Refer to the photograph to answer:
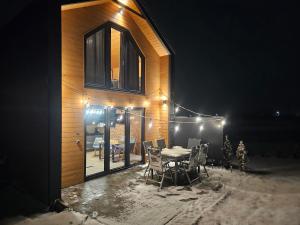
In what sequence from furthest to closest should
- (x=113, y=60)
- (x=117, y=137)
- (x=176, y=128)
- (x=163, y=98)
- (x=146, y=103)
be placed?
(x=176, y=128)
(x=163, y=98)
(x=146, y=103)
(x=117, y=137)
(x=113, y=60)

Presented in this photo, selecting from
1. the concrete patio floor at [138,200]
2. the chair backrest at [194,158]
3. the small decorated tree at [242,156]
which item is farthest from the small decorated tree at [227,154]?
the chair backrest at [194,158]

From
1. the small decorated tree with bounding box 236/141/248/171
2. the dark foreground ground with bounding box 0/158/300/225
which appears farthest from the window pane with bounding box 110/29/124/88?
the small decorated tree with bounding box 236/141/248/171

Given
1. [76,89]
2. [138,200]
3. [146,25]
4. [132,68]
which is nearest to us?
[138,200]

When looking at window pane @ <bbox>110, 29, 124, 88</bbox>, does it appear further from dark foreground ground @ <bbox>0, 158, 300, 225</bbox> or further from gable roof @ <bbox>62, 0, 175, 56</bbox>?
dark foreground ground @ <bbox>0, 158, 300, 225</bbox>

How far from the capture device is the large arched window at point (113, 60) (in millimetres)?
8031

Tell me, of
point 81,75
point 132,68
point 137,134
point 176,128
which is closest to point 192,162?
point 137,134

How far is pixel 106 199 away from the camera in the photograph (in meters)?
6.09

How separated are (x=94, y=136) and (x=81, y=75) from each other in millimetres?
3828

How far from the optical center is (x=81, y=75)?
7523 millimetres

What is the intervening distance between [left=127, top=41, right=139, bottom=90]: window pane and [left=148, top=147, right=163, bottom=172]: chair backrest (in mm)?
3381

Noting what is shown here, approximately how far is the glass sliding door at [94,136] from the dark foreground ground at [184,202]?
3.21 feet

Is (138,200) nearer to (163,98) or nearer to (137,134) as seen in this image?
(137,134)

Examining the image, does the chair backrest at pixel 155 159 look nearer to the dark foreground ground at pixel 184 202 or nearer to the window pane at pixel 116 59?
the dark foreground ground at pixel 184 202

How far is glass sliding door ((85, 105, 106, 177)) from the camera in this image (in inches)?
317
